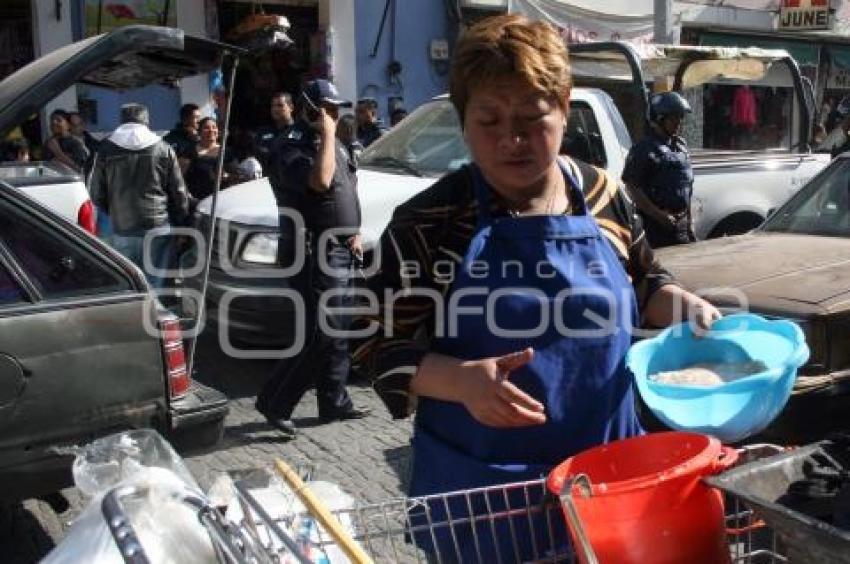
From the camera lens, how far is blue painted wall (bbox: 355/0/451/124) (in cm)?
1384

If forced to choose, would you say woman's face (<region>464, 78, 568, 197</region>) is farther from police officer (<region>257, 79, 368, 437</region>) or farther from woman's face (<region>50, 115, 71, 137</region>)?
woman's face (<region>50, 115, 71, 137</region>)

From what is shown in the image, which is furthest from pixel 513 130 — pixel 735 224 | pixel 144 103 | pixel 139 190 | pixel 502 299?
pixel 144 103

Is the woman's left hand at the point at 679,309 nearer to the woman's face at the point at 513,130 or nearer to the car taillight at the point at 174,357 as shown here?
the woman's face at the point at 513,130

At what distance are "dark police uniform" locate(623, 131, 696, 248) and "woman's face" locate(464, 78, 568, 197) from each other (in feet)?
17.0

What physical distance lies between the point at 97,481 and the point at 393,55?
12641 millimetres

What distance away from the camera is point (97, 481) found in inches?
83.5

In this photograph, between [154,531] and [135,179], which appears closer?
[154,531]

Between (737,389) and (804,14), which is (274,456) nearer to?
(737,389)

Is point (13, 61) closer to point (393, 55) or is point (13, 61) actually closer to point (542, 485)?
point (393, 55)

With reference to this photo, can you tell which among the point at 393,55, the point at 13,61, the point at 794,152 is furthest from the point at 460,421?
the point at 393,55

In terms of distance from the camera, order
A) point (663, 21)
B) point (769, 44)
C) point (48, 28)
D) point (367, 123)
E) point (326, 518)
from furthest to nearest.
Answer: point (769, 44)
point (663, 21)
point (367, 123)
point (48, 28)
point (326, 518)

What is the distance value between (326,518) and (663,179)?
580 cm

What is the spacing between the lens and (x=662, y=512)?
1.54 m

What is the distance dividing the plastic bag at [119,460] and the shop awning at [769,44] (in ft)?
57.6
